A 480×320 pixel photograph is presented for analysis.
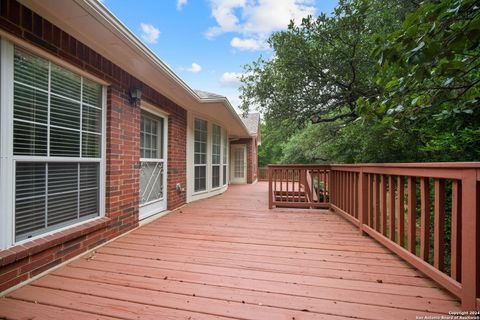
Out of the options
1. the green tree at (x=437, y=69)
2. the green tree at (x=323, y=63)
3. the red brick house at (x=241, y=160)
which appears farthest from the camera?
the red brick house at (x=241, y=160)

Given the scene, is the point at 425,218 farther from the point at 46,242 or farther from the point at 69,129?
the point at 69,129

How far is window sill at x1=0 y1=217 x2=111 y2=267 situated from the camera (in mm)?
1666

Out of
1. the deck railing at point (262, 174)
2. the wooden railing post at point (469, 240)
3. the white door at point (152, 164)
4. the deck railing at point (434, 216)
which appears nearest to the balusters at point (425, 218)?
the deck railing at point (434, 216)

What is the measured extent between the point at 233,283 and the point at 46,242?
1706 millimetres

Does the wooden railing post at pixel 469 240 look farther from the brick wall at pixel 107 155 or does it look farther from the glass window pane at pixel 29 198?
the glass window pane at pixel 29 198

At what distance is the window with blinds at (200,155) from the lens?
18.7ft

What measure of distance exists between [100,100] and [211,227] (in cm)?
230

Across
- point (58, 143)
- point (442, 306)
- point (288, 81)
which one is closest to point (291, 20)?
point (288, 81)

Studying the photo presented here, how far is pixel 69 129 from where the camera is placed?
2.29 metres

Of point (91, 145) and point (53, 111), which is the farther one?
point (91, 145)

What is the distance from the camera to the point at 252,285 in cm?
179

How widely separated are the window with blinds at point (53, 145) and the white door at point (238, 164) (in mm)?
8387

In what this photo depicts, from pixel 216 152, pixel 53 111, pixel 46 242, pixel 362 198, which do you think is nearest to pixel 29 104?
pixel 53 111

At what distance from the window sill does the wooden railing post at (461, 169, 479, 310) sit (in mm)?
3186
